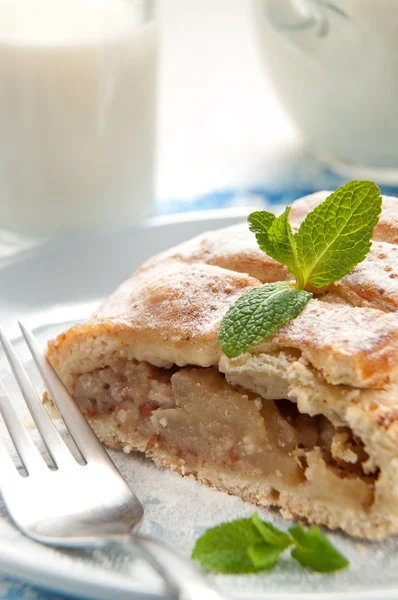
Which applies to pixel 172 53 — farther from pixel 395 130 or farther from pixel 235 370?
pixel 235 370

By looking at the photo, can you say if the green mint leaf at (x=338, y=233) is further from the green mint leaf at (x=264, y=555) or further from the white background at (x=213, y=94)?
the white background at (x=213, y=94)

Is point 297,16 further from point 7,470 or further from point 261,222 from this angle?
point 7,470

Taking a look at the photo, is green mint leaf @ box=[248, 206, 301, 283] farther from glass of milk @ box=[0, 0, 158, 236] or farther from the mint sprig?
glass of milk @ box=[0, 0, 158, 236]

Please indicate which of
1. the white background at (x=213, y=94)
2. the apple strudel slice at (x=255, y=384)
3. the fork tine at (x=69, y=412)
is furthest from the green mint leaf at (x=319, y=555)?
the white background at (x=213, y=94)

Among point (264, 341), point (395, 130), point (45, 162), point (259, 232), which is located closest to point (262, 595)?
point (264, 341)

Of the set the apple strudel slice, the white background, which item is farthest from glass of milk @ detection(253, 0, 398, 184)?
the apple strudel slice

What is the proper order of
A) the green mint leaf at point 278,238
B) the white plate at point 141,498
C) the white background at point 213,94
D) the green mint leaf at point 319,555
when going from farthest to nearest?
the white background at point 213,94
the green mint leaf at point 278,238
the green mint leaf at point 319,555
the white plate at point 141,498

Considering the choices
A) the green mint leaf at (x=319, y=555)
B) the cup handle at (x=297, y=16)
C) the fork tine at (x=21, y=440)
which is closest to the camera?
the green mint leaf at (x=319, y=555)

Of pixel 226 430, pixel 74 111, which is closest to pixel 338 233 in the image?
pixel 226 430
